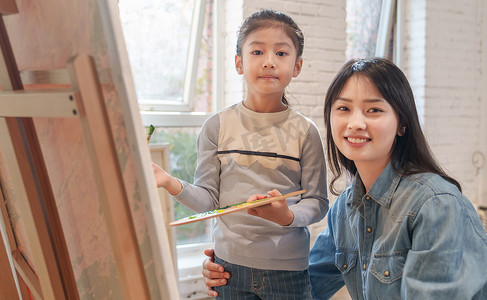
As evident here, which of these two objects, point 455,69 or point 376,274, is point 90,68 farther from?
point 455,69

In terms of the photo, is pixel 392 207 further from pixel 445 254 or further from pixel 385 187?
pixel 445 254

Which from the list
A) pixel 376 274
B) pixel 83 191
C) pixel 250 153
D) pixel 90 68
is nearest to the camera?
pixel 90 68

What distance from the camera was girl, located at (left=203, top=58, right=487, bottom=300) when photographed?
113 centimetres

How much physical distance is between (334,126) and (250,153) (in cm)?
28

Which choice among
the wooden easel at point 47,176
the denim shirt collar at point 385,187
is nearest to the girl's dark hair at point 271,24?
the denim shirt collar at point 385,187

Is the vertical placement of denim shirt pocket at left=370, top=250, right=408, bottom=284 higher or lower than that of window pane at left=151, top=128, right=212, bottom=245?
higher

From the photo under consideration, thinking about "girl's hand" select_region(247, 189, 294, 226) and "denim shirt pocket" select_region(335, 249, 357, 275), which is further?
"denim shirt pocket" select_region(335, 249, 357, 275)

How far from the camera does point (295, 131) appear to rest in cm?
148

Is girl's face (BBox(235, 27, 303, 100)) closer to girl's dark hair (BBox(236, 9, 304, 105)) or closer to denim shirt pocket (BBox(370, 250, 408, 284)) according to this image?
girl's dark hair (BBox(236, 9, 304, 105))

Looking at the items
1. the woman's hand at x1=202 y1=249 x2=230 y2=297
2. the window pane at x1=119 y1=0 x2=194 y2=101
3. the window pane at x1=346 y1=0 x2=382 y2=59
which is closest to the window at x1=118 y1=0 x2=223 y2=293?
the window pane at x1=119 y1=0 x2=194 y2=101

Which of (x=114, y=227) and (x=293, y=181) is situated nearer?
(x=114, y=227)

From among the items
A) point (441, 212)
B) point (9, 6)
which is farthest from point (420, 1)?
point (9, 6)

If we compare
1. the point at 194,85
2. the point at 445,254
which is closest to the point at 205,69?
the point at 194,85

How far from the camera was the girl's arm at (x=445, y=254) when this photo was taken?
111 centimetres
